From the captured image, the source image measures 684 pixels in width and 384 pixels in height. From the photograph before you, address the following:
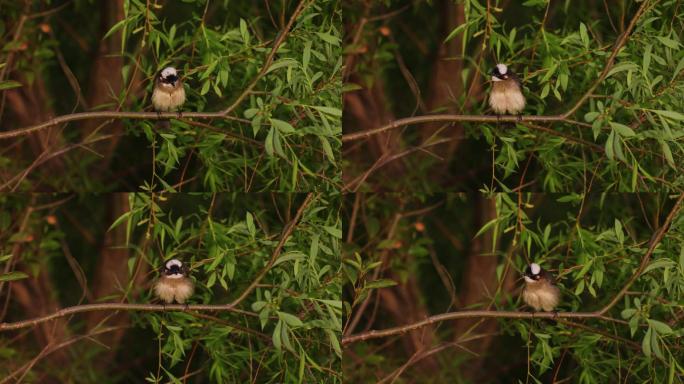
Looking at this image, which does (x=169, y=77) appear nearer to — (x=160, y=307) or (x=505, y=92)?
(x=160, y=307)

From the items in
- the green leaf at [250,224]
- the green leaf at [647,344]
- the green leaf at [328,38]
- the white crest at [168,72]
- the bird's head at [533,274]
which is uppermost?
the green leaf at [328,38]

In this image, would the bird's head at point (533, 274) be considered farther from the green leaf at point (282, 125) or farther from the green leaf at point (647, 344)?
the green leaf at point (282, 125)

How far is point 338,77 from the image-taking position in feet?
8.37

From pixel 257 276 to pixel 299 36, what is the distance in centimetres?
76

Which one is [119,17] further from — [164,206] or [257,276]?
[257,276]

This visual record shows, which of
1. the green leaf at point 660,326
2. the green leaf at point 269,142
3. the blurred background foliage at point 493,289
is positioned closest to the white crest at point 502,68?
the blurred background foliage at point 493,289

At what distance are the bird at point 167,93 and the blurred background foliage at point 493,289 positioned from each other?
2.06 ft

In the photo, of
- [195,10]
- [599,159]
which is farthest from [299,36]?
[599,159]

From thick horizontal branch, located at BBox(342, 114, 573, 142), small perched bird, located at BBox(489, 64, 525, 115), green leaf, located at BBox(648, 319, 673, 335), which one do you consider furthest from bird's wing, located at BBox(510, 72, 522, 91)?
green leaf, located at BBox(648, 319, 673, 335)

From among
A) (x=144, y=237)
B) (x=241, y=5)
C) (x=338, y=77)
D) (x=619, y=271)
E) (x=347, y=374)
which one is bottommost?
(x=347, y=374)

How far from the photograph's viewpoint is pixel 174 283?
250 cm

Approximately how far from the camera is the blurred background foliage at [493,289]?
2.59 m

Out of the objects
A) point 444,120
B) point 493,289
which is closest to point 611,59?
point 444,120

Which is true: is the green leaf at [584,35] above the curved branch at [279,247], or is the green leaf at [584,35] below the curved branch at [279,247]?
above
